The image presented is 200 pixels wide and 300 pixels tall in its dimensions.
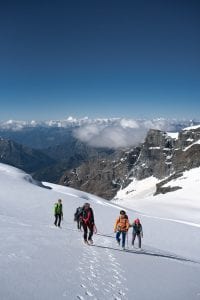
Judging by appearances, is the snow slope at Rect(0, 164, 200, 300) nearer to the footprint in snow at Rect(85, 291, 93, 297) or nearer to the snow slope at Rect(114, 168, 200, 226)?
the footprint in snow at Rect(85, 291, 93, 297)

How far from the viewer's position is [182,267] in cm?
1848

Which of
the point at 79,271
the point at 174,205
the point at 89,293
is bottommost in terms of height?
the point at 174,205

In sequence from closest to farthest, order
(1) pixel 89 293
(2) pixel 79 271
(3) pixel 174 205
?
(1) pixel 89 293
(2) pixel 79 271
(3) pixel 174 205

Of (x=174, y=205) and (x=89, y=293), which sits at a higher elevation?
(x=89, y=293)

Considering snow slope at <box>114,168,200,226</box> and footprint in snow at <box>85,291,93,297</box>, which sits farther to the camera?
snow slope at <box>114,168,200,226</box>

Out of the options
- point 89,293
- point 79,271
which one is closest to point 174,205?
point 79,271

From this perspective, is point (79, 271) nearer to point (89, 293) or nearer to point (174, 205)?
point (89, 293)

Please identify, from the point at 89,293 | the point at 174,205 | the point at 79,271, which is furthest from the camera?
the point at 174,205

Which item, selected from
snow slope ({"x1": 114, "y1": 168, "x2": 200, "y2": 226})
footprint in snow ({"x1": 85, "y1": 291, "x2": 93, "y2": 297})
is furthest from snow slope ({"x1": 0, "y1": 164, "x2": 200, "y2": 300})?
snow slope ({"x1": 114, "y1": 168, "x2": 200, "y2": 226})

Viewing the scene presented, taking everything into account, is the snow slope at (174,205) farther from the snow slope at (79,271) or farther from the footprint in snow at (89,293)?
the footprint in snow at (89,293)

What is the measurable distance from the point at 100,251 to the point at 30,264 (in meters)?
5.82

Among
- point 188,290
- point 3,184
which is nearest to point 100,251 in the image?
point 188,290

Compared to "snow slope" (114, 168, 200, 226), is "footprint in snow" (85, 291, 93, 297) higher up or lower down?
higher up

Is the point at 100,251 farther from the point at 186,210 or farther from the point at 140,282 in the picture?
the point at 186,210
